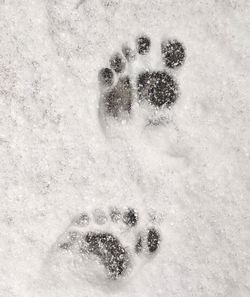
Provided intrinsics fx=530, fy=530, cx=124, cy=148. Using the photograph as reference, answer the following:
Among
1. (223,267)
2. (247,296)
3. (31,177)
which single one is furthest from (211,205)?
(31,177)

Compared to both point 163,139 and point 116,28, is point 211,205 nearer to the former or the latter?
point 163,139

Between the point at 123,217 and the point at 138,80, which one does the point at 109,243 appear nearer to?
the point at 123,217

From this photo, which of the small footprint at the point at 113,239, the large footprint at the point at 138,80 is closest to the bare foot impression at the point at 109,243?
the small footprint at the point at 113,239

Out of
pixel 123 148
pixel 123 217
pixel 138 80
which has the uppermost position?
pixel 138 80

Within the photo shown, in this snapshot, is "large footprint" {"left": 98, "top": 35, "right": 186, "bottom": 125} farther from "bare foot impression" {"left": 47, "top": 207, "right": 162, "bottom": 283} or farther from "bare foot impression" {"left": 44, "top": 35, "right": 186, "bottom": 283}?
"bare foot impression" {"left": 47, "top": 207, "right": 162, "bottom": 283}

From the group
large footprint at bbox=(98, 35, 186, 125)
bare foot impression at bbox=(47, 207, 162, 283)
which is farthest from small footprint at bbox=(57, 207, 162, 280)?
large footprint at bbox=(98, 35, 186, 125)

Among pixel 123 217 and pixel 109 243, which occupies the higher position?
pixel 123 217

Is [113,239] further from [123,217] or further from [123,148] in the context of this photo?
[123,148]

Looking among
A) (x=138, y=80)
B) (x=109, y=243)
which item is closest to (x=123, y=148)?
(x=138, y=80)
